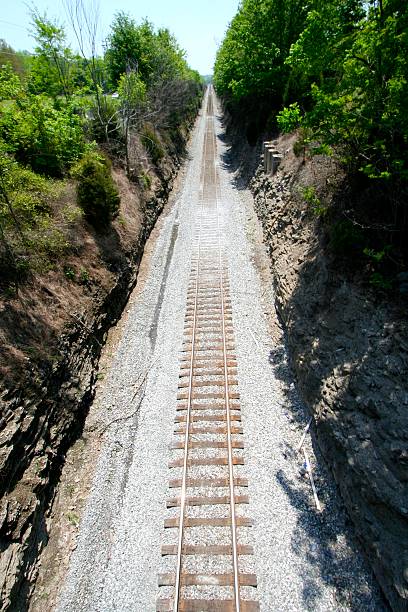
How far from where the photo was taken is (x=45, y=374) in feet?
29.7

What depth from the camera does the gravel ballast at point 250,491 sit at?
6324mm

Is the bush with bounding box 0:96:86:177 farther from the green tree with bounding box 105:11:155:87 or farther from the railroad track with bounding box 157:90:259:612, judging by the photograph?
the green tree with bounding box 105:11:155:87

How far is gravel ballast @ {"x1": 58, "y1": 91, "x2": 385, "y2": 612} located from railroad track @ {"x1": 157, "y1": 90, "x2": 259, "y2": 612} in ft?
0.78

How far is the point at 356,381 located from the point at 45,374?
8.55 m

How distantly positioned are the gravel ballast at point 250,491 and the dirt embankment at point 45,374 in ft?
3.11

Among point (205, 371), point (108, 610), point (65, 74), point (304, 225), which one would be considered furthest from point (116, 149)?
point (108, 610)

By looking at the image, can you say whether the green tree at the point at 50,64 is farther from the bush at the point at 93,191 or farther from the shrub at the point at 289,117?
the shrub at the point at 289,117

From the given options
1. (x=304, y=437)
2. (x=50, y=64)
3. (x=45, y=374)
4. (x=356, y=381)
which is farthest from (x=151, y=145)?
(x=304, y=437)

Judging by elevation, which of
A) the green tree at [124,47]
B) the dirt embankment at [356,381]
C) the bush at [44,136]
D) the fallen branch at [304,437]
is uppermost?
the green tree at [124,47]

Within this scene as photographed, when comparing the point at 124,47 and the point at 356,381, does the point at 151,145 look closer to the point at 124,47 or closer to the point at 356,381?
the point at 124,47

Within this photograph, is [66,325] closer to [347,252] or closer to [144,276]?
[144,276]

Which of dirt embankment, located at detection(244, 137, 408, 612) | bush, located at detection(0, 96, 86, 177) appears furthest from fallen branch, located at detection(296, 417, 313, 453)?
bush, located at detection(0, 96, 86, 177)

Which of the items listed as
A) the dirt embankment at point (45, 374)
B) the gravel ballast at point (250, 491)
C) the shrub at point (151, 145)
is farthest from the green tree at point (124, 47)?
the gravel ballast at point (250, 491)

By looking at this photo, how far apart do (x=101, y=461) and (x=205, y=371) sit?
4061 millimetres
